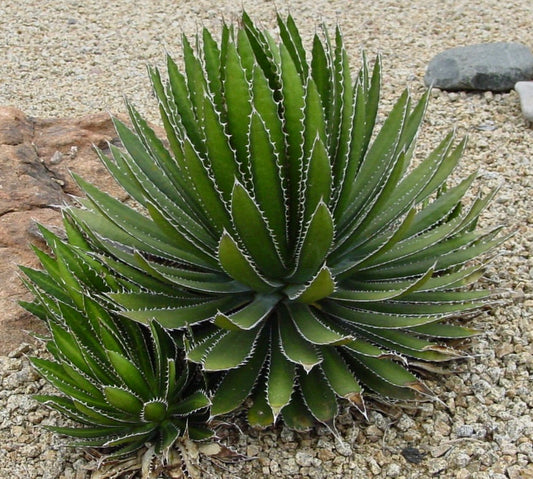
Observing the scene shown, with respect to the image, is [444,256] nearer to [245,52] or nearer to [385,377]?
[385,377]

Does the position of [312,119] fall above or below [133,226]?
above

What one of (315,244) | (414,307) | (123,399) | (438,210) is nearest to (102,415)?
(123,399)

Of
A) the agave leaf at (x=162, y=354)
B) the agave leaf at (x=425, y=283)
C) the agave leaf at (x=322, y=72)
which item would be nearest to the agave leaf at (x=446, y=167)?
the agave leaf at (x=425, y=283)

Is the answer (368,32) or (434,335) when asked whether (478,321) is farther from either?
(368,32)

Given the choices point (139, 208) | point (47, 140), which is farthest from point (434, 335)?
point (47, 140)

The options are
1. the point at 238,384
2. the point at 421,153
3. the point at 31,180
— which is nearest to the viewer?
the point at 238,384

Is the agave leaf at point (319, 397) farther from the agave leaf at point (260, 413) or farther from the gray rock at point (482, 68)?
the gray rock at point (482, 68)

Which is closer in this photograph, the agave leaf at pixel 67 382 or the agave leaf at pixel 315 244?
the agave leaf at pixel 315 244
